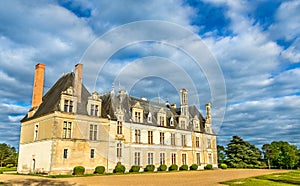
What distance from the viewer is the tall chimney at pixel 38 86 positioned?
2581 centimetres

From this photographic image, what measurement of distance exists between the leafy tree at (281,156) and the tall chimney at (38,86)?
37383 mm

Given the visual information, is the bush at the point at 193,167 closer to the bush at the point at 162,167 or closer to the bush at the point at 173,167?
the bush at the point at 173,167

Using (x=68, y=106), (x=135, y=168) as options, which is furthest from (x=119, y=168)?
(x=68, y=106)

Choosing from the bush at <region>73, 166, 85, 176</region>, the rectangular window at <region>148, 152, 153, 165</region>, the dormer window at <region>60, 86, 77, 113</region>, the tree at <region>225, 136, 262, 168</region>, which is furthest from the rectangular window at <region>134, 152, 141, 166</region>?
the tree at <region>225, 136, 262, 168</region>

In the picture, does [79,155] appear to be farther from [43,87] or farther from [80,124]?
[43,87]

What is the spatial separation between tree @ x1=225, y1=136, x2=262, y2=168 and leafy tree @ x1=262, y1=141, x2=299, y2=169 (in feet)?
12.2

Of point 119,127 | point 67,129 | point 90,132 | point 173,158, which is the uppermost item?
point 119,127

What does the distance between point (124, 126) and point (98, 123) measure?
319 cm

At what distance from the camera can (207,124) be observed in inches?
1548

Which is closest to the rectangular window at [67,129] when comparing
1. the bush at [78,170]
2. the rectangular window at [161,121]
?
the bush at [78,170]

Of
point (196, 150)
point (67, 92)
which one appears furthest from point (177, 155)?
point (67, 92)

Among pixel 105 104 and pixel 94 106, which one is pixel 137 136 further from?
pixel 94 106

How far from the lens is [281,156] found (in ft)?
A: 141

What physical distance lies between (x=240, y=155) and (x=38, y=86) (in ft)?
115
